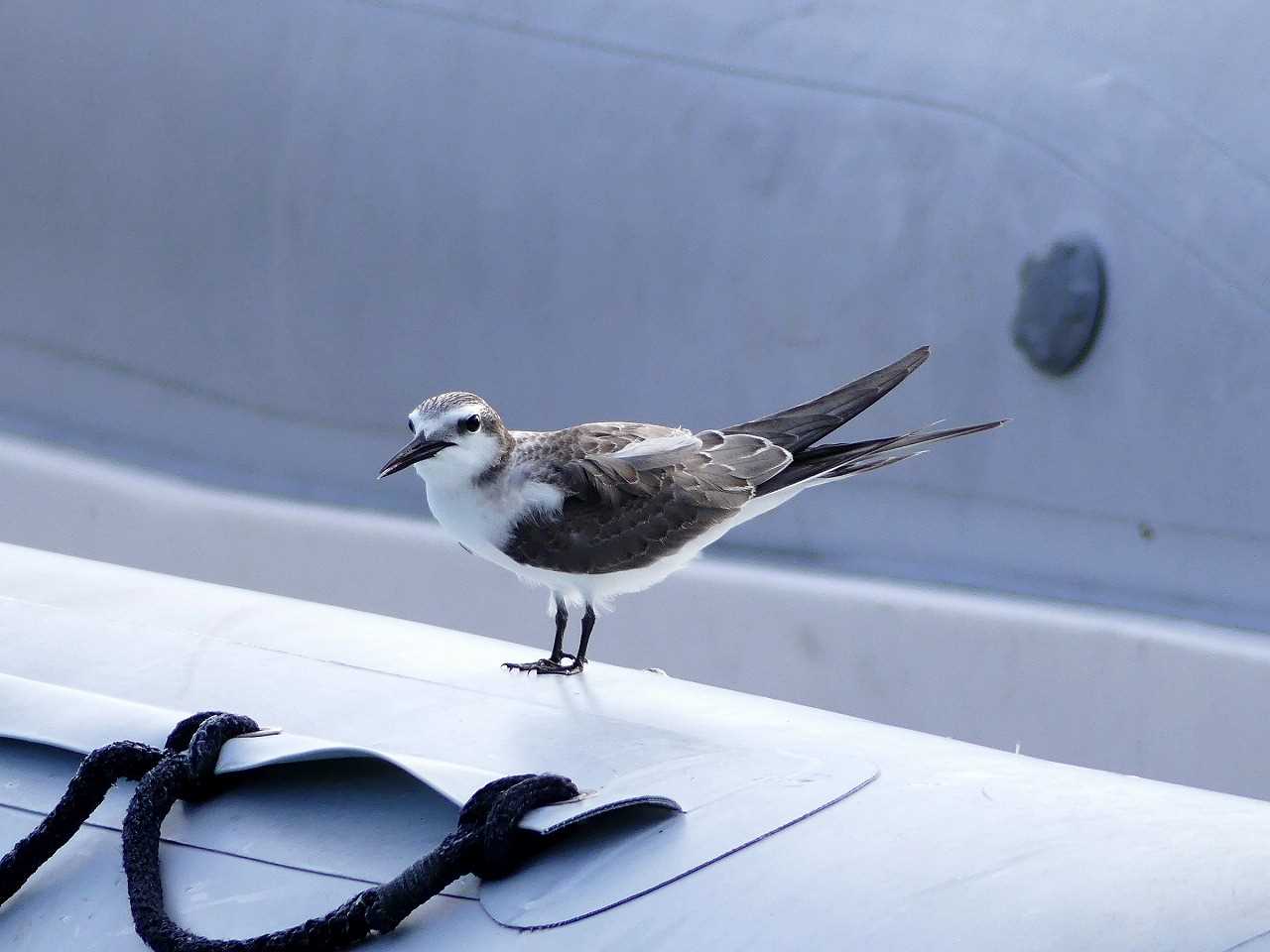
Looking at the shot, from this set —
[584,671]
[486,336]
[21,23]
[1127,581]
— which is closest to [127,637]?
[584,671]

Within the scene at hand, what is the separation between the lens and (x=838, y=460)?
147 centimetres

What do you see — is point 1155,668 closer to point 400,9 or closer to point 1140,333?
point 1140,333

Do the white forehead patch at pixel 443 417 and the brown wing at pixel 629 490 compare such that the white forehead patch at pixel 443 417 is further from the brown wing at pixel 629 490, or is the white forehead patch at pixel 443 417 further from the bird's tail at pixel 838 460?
the bird's tail at pixel 838 460

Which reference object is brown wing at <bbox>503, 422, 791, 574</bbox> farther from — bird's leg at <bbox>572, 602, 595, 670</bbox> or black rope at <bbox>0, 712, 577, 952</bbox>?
black rope at <bbox>0, 712, 577, 952</bbox>

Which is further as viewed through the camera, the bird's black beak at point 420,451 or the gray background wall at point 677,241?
the gray background wall at point 677,241

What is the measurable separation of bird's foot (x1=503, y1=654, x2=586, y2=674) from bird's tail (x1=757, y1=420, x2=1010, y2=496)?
23cm

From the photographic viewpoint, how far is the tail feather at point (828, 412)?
56.7 inches

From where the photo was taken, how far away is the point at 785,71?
2.01 metres

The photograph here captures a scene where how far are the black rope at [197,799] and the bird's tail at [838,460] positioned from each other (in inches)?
23.0

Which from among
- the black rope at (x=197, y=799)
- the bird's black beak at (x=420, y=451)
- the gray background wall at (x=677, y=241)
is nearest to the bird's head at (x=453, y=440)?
the bird's black beak at (x=420, y=451)

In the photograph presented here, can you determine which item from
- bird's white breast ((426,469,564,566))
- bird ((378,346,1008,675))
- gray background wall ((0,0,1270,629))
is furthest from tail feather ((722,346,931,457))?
gray background wall ((0,0,1270,629))

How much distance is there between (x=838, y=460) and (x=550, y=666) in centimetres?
33

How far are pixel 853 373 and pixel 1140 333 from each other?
13.6 inches

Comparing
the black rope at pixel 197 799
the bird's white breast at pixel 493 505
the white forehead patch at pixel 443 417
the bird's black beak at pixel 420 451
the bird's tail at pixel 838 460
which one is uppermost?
the white forehead patch at pixel 443 417
